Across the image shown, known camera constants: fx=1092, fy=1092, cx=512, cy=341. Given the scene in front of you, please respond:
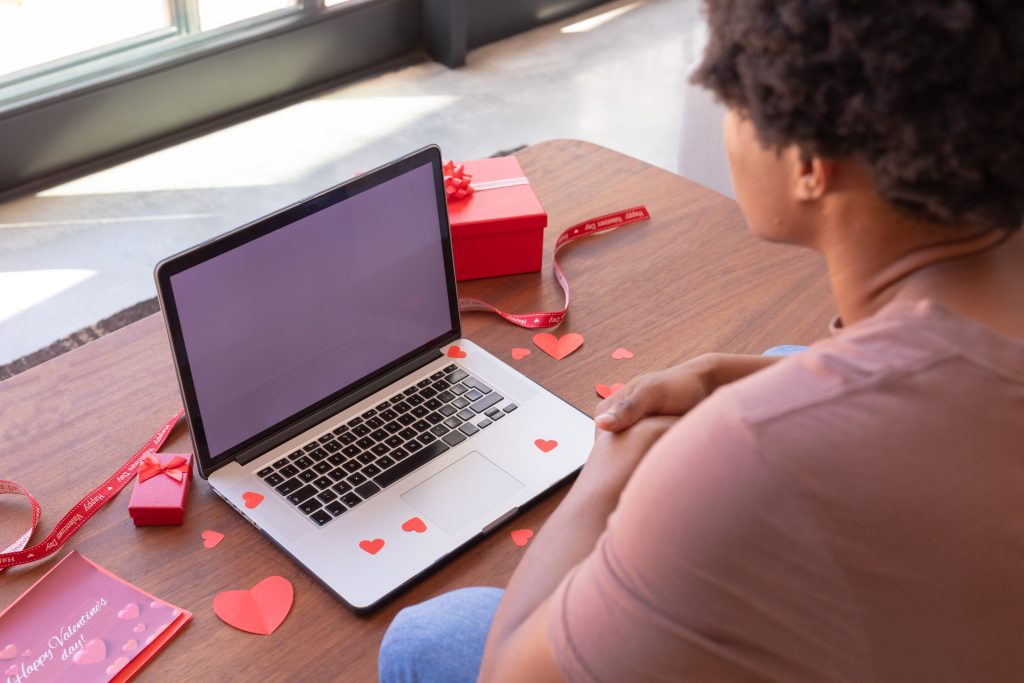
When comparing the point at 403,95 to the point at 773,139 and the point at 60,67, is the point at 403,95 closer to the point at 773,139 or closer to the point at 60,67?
the point at 60,67

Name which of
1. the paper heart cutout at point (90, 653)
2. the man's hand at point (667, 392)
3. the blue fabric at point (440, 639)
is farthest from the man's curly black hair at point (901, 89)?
the paper heart cutout at point (90, 653)

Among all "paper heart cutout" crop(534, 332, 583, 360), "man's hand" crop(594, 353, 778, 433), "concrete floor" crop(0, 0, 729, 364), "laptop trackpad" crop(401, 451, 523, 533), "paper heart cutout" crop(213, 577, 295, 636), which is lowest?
"concrete floor" crop(0, 0, 729, 364)

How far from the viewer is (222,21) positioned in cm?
329

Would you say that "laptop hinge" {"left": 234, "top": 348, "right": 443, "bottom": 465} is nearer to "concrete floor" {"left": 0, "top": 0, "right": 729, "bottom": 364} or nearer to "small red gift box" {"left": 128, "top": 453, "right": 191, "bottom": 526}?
"small red gift box" {"left": 128, "top": 453, "right": 191, "bottom": 526}

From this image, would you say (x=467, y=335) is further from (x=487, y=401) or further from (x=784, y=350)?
(x=784, y=350)

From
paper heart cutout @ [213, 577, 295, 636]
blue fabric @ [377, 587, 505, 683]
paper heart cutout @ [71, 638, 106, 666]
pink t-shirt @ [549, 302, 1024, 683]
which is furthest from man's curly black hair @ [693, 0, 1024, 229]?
paper heart cutout @ [71, 638, 106, 666]

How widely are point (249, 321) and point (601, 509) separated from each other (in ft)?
1.43

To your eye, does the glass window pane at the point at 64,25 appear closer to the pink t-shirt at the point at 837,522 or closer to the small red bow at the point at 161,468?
the small red bow at the point at 161,468

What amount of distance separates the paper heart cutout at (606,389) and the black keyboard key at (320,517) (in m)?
0.36

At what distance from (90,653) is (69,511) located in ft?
0.61

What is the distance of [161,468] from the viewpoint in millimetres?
1177

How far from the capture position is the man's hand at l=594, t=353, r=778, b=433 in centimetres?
112

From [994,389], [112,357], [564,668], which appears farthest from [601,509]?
[112,357]

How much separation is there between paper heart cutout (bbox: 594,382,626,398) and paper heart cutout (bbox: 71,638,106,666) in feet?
2.00
